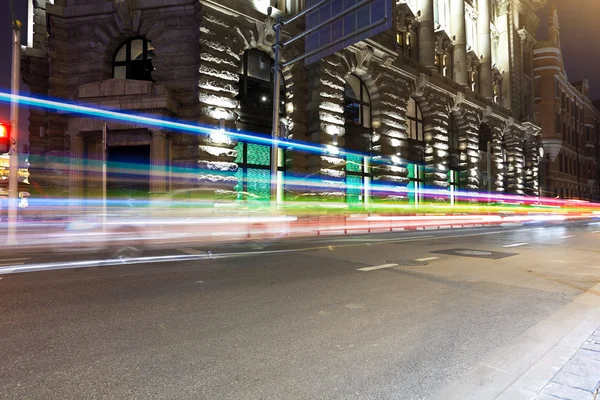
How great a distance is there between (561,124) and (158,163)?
62232 mm

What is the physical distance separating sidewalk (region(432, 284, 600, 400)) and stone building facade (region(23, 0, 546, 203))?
1524 centimetres

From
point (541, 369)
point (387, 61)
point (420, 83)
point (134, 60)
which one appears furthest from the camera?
point (420, 83)

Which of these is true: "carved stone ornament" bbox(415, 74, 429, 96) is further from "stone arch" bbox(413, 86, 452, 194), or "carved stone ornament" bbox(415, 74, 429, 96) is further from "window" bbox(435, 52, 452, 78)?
"window" bbox(435, 52, 452, 78)

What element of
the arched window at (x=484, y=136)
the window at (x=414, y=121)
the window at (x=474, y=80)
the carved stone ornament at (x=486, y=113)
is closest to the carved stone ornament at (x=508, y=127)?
the arched window at (x=484, y=136)

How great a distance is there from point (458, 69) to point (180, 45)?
27388mm

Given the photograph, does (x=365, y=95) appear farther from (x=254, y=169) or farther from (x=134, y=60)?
(x=134, y=60)

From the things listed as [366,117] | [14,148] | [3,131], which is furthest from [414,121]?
[3,131]

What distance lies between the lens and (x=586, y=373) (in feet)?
10.3

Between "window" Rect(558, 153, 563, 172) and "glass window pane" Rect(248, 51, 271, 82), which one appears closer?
"glass window pane" Rect(248, 51, 271, 82)

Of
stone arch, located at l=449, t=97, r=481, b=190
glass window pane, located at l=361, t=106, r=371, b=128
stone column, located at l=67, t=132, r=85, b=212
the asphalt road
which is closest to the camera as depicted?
the asphalt road

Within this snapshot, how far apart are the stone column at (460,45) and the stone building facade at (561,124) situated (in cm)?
2676

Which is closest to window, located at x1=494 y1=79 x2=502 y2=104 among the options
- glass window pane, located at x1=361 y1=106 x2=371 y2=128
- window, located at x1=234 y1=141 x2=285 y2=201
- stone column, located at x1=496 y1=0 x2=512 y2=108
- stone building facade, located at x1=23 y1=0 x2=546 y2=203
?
stone column, located at x1=496 y1=0 x2=512 y2=108

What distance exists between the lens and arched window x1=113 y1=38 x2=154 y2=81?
1948 centimetres

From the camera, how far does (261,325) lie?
4.60 m
